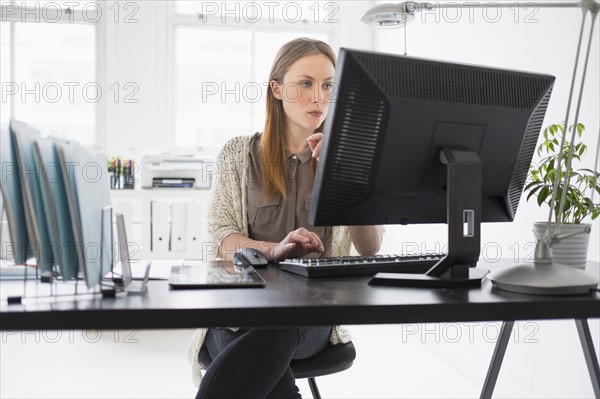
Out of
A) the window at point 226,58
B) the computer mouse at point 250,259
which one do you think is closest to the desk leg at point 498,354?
the computer mouse at point 250,259

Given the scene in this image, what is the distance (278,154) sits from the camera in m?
1.79

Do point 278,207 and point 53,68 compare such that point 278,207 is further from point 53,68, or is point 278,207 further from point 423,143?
point 53,68

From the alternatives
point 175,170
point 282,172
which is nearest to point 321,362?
point 282,172

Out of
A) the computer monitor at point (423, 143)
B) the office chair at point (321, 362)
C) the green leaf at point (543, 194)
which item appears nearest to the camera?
the computer monitor at point (423, 143)

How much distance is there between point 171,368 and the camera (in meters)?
3.08

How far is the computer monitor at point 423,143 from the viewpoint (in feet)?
3.37

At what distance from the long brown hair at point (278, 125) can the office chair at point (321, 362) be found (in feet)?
1.55

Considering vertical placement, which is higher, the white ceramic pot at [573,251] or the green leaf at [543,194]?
the green leaf at [543,194]

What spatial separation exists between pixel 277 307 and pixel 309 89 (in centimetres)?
100

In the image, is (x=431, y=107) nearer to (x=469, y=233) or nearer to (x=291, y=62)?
(x=469, y=233)

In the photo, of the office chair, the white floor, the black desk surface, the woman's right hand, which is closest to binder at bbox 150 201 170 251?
the white floor

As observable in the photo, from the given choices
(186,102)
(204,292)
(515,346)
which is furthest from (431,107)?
(186,102)

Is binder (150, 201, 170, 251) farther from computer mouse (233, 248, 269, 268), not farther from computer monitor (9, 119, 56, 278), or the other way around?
computer monitor (9, 119, 56, 278)

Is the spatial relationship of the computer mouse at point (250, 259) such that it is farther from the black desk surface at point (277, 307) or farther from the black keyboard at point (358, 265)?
the black desk surface at point (277, 307)
